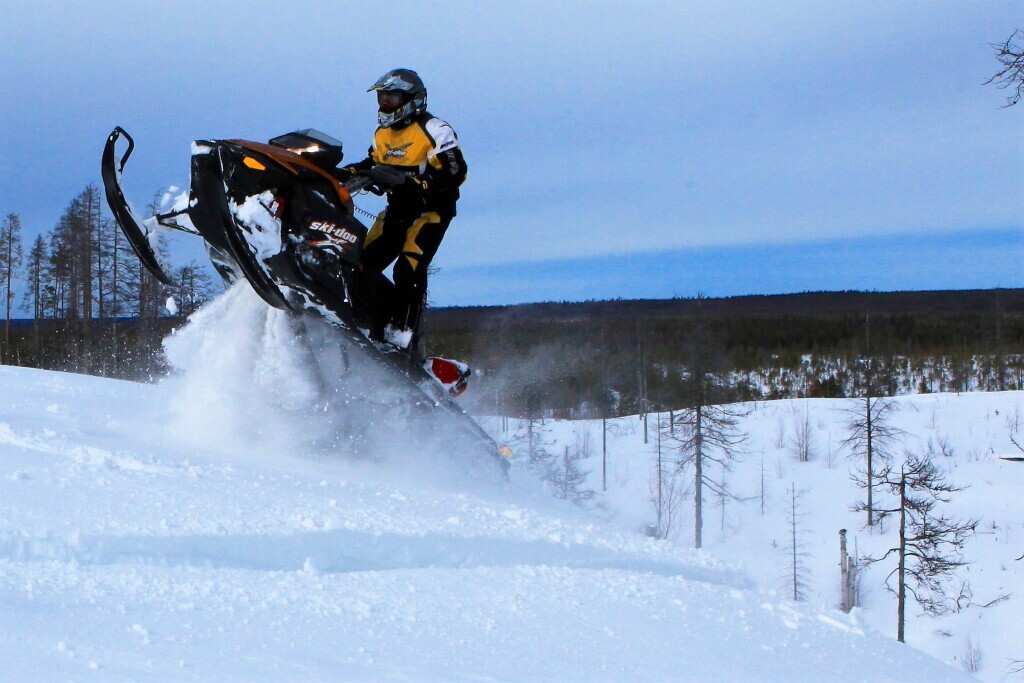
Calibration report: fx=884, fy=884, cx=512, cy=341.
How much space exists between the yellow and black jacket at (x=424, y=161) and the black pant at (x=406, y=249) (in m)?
0.07

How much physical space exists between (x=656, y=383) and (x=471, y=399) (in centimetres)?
5821

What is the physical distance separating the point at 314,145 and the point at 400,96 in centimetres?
71

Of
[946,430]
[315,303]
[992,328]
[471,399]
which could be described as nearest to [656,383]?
[946,430]

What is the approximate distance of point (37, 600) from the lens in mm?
2537

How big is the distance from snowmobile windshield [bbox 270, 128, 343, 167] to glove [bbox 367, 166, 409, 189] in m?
0.27

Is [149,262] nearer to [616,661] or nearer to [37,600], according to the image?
[37,600]

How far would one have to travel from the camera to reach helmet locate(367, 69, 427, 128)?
19.9 ft

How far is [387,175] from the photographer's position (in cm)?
588

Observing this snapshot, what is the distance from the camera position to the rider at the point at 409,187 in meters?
6.07

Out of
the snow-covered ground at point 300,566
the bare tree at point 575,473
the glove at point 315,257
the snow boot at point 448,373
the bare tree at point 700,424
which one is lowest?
the bare tree at point 575,473

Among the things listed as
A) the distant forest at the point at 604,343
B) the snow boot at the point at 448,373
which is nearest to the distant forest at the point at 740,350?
the distant forest at the point at 604,343

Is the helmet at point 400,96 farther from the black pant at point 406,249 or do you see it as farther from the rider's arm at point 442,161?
the black pant at point 406,249

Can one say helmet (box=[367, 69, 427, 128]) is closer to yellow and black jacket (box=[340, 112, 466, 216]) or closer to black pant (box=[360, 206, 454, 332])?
yellow and black jacket (box=[340, 112, 466, 216])

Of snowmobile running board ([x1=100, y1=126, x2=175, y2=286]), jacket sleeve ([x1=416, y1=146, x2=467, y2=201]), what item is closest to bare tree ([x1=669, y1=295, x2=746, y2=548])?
jacket sleeve ([x1=416, y1=146, x2=467, y2=201])
